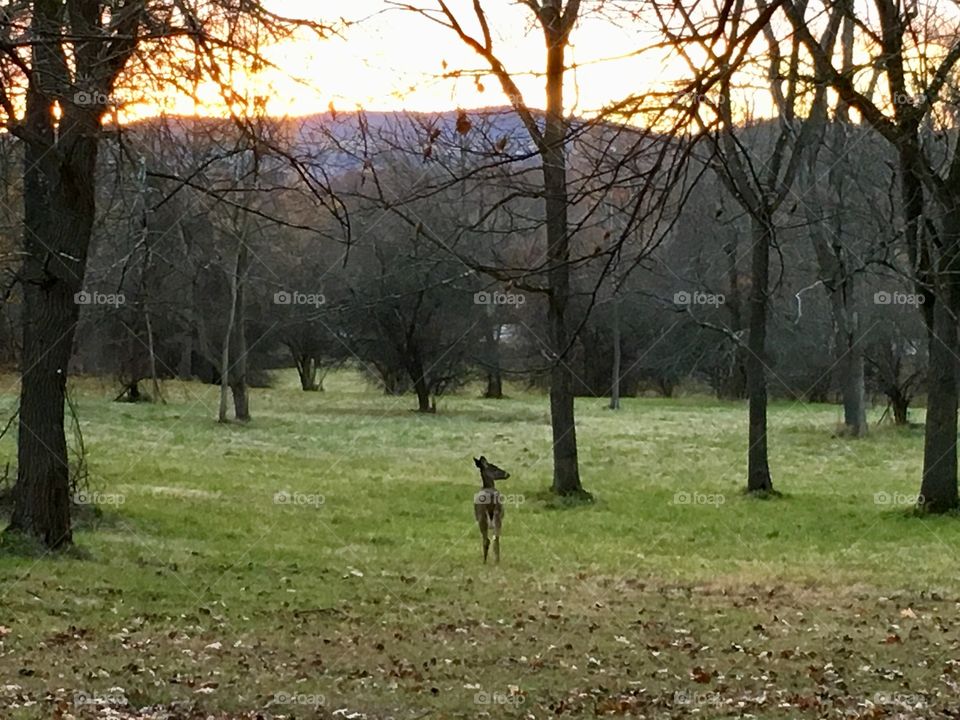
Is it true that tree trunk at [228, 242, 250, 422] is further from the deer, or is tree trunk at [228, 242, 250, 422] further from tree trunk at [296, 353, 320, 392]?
the deer

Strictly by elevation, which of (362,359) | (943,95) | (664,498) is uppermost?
(943,95)

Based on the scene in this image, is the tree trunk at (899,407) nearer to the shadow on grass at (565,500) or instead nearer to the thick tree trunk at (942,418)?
the shadow on grass at (565,500)

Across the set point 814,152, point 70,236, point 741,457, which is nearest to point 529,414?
point 741,457

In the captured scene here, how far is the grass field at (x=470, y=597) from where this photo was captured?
7.00 meters

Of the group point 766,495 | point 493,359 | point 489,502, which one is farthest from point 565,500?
point 493,359

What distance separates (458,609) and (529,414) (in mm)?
26906

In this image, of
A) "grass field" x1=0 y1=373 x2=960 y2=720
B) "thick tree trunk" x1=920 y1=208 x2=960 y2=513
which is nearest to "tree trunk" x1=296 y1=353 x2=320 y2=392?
"grass field" x1=0 y1=373 x2=960 y2=720

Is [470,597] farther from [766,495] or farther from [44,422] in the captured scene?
[766,495]

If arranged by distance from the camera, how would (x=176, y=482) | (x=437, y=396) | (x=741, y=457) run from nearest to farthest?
1. (x=176, y=482)
2. (x=741, y=457)
3. (x=437, y=396)

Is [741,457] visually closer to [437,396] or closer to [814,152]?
[814,152]

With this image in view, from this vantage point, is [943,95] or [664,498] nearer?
[943,95]

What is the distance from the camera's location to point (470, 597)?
35.8 feet

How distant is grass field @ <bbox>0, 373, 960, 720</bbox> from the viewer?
23.0ft

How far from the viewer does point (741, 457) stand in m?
26.8
